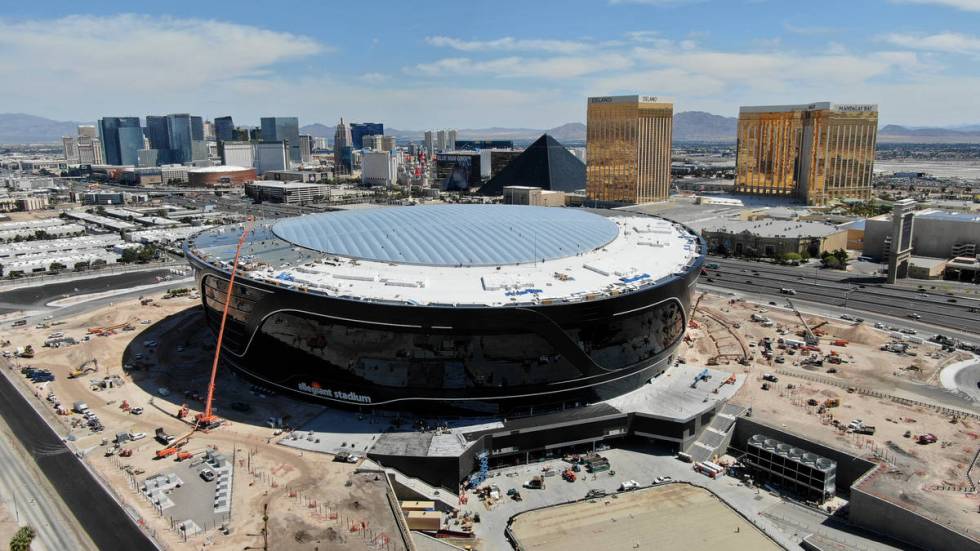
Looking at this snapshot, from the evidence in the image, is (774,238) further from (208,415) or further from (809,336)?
(208,415)

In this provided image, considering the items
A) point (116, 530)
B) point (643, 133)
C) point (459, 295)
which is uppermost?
point (643, 133)

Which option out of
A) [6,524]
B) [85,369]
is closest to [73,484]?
[6,524]

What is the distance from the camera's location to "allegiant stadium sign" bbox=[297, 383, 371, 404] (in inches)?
2207

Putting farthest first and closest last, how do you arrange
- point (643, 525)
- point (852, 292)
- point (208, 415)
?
point (852, 292) → point (208, 415) → point (643, 525)

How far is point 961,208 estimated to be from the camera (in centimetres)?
14438

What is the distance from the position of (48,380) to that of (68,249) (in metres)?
93.5

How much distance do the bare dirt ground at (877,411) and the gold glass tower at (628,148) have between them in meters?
93.5

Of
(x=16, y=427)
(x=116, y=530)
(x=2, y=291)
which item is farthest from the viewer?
(x=2, y=291)

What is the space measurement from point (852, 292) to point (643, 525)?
243 feet

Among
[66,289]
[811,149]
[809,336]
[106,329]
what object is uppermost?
[811,149]

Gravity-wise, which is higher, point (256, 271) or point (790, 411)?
point (256, 271)

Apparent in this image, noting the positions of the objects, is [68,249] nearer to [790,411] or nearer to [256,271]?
[256,271]

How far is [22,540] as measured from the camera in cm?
3841

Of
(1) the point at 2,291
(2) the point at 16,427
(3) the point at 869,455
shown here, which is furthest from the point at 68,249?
(3) the point at 869,455
